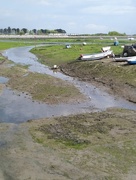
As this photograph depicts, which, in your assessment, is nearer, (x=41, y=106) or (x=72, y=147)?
(x=72, y=147)

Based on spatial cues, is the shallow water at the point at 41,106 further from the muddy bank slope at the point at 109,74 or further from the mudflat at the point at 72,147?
the muddy bank slope at the point at 109,74

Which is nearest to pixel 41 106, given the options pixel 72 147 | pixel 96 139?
pixel 96 139

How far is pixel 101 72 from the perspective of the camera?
135ft

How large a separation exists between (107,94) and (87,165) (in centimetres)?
1637

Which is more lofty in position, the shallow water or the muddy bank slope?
the muddy bank slope

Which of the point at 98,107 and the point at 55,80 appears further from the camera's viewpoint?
the point at 55,80

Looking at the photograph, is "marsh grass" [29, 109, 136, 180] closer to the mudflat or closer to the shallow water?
the mudflat

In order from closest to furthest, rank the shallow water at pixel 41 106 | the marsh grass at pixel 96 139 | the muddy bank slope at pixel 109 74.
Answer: the marsh grass at pixel 96 139, the shallow water at pixel 41 106, the muddy bank slope at pixel 109 74

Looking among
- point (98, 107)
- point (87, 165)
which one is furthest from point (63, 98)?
point (87, 165)

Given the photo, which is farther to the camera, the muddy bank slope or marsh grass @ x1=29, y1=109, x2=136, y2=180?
the muddy bank slope

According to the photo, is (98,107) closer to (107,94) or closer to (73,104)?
(73,104)

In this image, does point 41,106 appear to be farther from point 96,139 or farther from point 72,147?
point 72,147

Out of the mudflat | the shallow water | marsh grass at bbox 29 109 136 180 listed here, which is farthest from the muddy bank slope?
the mudflat

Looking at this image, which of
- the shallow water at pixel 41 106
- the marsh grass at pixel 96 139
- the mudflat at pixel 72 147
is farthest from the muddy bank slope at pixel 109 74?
the mudflat at pixel 72 147
